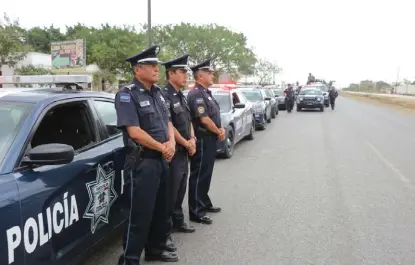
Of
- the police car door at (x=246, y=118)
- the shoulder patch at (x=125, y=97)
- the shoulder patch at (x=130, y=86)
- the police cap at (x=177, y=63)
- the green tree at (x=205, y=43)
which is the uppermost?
the green tree at (x=205, y=43)

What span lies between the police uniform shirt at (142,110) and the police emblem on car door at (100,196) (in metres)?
0.48

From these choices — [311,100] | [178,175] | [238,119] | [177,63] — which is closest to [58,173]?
[178,175]

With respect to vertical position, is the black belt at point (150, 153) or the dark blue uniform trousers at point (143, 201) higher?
the black belt at point (150, 153)

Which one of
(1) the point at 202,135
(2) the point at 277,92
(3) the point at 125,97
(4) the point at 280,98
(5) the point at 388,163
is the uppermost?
(3) the point at 125,97

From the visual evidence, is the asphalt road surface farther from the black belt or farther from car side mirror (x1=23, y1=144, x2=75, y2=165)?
car side mirror (x1=23, y1=144, x2=75, y2=165)

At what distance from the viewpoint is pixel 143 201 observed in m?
3.17

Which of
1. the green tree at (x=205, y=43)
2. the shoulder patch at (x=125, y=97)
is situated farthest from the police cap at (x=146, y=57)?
the green tree at (x=205, y=43)

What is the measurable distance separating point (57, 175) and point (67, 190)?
0.46ft

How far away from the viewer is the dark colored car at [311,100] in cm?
2573

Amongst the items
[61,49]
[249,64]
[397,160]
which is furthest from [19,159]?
[249,64]

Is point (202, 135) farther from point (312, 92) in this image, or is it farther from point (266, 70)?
point (266, 70)

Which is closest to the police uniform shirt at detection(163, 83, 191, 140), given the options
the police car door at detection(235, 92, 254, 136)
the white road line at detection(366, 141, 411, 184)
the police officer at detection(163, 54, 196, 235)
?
the police officer at detection(163, 54, 196, 235)

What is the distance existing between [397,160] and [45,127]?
7.64 meters

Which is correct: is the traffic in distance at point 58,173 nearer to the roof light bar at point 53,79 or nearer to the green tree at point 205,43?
the roof light bar at point 53,79
